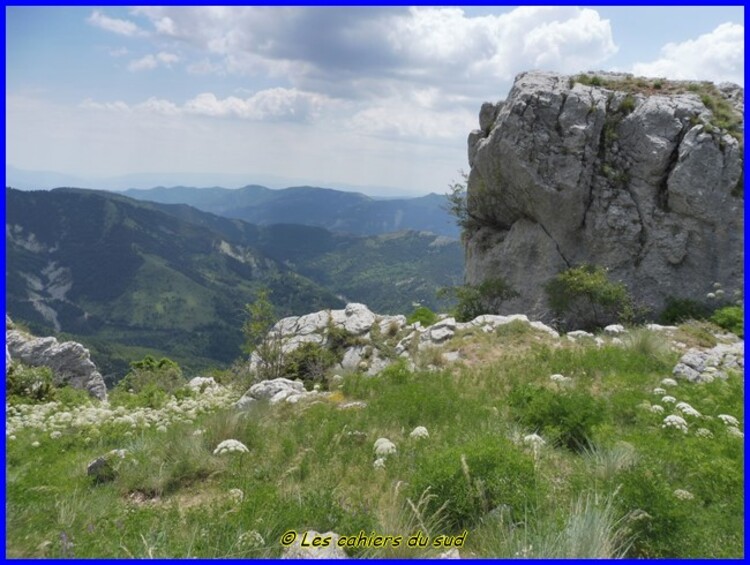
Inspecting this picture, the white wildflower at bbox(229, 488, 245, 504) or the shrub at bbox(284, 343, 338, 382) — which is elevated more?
the white wildflower at bbox(229, 488, 245, 504)

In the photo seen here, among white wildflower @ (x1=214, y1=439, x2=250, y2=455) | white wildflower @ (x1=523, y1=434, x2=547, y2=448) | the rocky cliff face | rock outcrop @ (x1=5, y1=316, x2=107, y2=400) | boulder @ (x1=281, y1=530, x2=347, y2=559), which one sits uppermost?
the rocky cliff face

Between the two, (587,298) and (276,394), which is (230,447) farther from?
(587,298)

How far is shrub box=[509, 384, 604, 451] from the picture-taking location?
8008 mm

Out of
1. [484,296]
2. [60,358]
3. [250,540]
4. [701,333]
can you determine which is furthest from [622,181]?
[60,358]

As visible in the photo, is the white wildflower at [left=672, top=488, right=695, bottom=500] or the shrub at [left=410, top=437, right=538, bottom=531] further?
the white wildflower at [left=672, top=488, right=695, bottom=500]

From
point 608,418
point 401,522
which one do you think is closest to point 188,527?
point 401,522

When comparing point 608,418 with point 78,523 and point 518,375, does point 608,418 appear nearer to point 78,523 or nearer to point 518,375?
point 518,375

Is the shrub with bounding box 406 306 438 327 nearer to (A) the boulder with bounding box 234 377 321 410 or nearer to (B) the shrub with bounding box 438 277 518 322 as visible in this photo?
(B) the shrub with bounding box 438 277 518 322

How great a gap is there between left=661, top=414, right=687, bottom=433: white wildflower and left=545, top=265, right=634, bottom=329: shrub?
63.6 ft

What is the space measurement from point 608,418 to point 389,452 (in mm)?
3911

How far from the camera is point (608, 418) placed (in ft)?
28.7

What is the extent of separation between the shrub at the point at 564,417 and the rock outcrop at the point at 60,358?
32.1 m

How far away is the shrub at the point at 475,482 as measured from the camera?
552 centimetres

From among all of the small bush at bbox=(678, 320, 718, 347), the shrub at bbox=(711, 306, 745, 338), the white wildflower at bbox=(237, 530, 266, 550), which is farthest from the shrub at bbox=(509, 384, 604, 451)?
the shrub at bbox=(711, 306, 745, 338)
